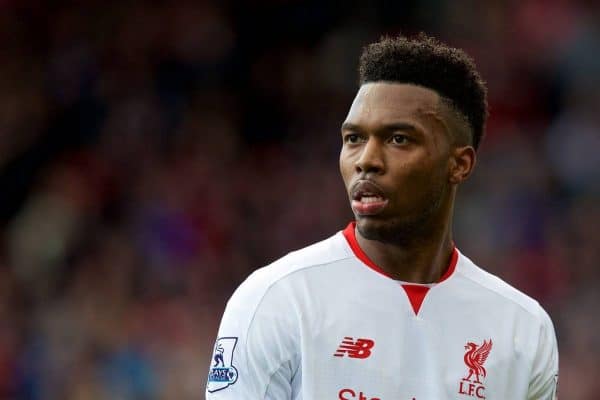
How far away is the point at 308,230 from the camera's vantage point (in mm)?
9656

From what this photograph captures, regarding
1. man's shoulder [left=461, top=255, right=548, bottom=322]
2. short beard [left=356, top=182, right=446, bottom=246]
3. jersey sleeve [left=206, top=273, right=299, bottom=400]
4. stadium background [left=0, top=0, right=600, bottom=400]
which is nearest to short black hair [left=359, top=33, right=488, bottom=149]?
short beard [left=356, top=182, right=446, bottom=246]

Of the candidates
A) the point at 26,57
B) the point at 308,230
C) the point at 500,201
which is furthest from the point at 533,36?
the point at 26,57

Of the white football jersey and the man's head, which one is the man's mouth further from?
the white football jersey

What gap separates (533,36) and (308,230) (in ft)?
9.02

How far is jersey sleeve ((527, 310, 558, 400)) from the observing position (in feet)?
12.9

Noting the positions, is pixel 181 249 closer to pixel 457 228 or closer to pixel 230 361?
pixel 457 228

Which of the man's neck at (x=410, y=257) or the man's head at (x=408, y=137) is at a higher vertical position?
the man's head at (x=408, y=137)

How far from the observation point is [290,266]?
381 centimetres

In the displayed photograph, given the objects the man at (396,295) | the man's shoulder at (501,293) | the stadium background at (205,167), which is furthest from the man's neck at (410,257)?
the stadium background at (205,167)

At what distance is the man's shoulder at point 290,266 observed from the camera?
3.70 m

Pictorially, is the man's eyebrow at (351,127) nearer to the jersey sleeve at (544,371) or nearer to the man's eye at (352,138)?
the man's eye at (352,138)

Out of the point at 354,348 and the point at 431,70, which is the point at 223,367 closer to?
the point at 354,348

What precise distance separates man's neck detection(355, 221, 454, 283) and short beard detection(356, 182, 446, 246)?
2cm

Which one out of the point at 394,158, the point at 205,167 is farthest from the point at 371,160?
the point at 205,167
